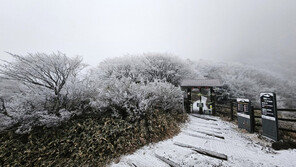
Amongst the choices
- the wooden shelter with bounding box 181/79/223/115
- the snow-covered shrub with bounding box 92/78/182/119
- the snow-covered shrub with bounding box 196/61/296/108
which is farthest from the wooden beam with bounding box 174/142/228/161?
the snow-covered shrub with bounding box 196/61/296/108

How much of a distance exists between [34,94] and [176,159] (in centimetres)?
495

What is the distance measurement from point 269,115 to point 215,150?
258 cm

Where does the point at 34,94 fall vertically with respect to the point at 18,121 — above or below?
above

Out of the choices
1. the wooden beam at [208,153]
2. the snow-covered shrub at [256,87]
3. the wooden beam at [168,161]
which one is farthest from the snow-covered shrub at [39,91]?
the snow-covered shrub at [256,87]

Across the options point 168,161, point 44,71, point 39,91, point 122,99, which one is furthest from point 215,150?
point 44,71

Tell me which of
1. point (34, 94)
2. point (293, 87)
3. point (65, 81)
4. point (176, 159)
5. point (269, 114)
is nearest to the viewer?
point (176, 159)

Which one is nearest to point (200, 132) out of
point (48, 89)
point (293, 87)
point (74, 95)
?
point (74, 95)

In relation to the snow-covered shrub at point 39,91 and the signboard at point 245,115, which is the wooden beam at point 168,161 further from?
the signboard at point 245,115

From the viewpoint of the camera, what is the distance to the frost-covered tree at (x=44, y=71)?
3580 mm

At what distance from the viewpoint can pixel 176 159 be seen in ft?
9.15

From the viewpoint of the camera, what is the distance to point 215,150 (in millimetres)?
3150

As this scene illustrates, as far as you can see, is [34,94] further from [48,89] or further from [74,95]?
[74,95]

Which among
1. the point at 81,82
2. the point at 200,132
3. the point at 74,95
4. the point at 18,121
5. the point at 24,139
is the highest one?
the point at 81,82

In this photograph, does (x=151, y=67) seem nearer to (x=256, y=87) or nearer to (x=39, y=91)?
(x=39, y=91)
